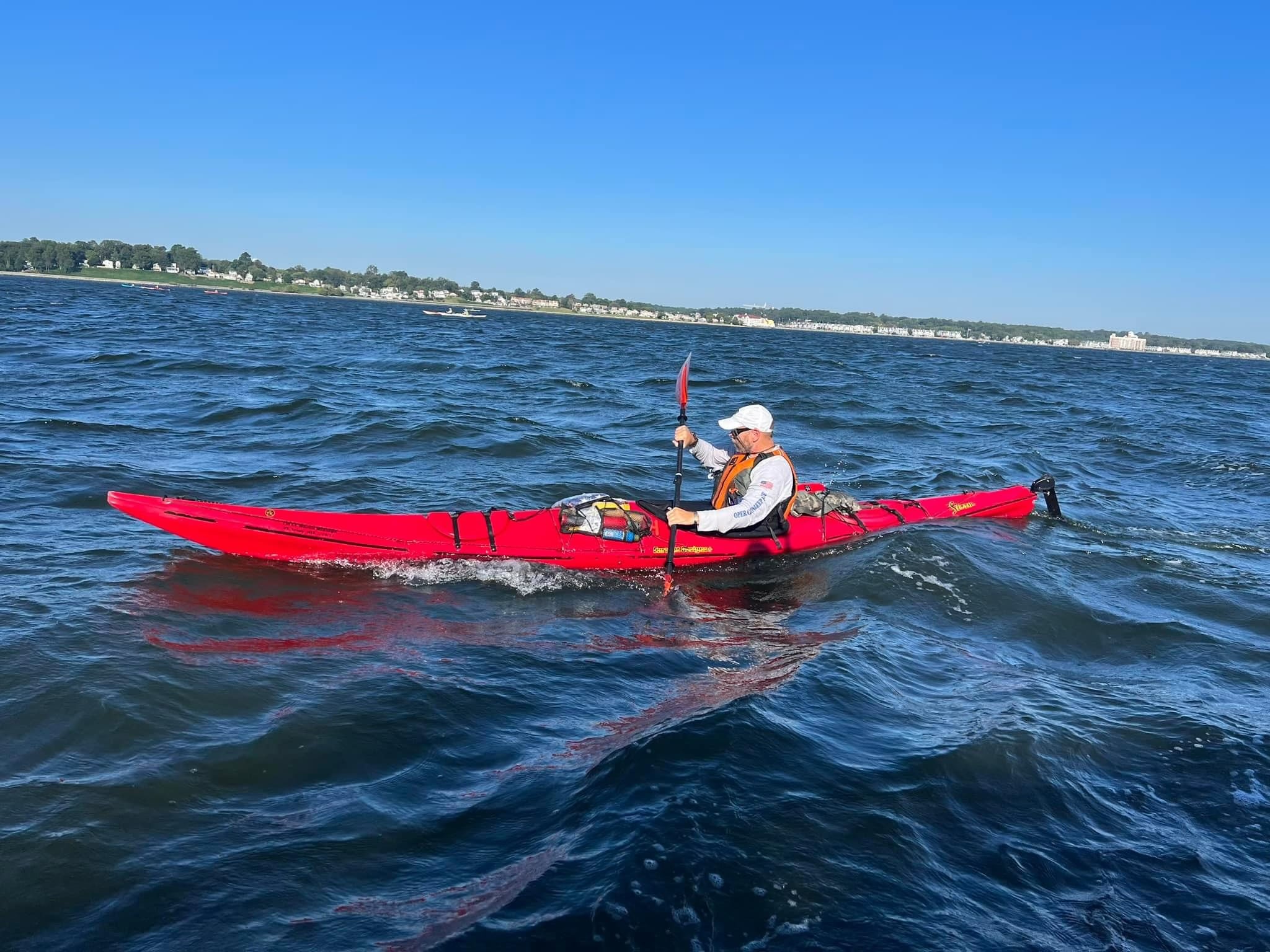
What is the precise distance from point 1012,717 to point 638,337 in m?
60.6

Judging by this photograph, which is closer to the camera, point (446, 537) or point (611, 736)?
point (611, 736)

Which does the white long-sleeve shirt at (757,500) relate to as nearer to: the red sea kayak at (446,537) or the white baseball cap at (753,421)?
the white baseball cap at (753,421)

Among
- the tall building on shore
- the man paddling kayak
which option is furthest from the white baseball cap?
the tall building on shore

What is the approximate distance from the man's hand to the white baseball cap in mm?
752

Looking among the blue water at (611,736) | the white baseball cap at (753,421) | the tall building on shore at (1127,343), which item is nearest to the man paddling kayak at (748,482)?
the white baseball cap at (753,421)

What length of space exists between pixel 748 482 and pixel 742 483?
0.29 feet

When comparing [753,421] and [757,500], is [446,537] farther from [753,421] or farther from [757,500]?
[753,421]

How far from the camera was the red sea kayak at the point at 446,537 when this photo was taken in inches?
263

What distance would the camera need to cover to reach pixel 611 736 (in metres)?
4.35

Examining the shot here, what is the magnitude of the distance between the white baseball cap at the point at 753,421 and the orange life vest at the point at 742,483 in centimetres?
23

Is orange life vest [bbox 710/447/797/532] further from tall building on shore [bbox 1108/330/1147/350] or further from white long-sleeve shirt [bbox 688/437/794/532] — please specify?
tall building on shore [bbox 1108/330/1147/350]

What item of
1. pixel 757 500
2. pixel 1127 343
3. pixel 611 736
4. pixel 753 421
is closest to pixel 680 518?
pixel 757 500

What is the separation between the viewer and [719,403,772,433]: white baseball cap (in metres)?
7.01

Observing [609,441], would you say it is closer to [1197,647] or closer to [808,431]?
[808,431]
